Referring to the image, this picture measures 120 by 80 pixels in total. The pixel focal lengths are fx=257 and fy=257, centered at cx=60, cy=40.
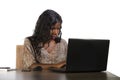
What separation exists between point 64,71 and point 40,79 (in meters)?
0.37

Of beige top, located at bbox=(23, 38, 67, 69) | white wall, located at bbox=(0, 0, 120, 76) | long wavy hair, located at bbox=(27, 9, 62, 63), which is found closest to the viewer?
beige top, located at bbox=(23, 38, 67, 69)

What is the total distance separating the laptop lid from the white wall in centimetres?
157

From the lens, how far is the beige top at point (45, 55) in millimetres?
2668

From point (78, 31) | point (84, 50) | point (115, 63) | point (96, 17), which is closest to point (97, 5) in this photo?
point (96, 17)

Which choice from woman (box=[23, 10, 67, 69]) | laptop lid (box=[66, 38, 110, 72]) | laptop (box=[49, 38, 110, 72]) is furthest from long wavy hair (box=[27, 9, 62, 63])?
laptop lid (box=[66, 38, 110, 72])

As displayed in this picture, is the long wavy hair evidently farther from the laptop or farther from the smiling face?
the laptop

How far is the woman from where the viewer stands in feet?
8.91

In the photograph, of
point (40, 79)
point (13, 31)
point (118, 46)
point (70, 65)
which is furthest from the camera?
point (118, 46)

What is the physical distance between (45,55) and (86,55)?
82 cm

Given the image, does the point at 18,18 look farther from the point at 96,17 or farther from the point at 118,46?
the point at 118,46

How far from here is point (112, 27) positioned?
3.78m

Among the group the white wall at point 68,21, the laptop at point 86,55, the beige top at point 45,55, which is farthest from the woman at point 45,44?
the white wall at point 68,21

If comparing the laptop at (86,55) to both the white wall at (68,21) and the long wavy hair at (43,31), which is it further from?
the white wall at (68,21)

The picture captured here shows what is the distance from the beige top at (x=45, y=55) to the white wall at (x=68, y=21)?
770mm
